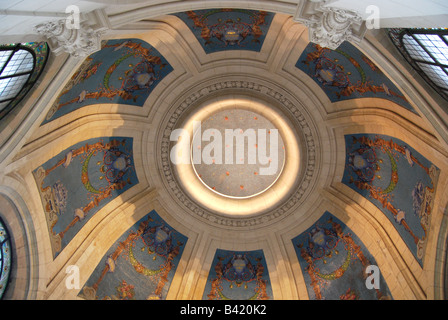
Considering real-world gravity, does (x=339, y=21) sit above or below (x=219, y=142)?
below

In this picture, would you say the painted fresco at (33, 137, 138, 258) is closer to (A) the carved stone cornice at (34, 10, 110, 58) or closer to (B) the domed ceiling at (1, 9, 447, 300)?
(B) the domed ceiling at (1, 9, 447, 300)

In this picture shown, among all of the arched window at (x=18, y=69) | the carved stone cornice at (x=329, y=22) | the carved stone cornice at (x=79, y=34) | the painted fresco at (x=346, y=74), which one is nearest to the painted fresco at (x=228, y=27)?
the painted fresco at (x=346, y=74)

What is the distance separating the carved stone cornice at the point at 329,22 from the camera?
766 centimetres

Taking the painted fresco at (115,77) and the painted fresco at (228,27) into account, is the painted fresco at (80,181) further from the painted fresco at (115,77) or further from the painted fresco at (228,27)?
the painted fresco at (228,27)

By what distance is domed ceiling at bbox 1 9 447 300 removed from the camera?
10906 millimetres

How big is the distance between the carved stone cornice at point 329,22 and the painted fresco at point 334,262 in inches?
275

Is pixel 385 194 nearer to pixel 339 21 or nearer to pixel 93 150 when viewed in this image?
pixel 339 21

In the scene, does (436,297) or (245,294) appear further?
(245,294)

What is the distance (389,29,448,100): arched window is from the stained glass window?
9.89 m

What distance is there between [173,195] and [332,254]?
5658 mm

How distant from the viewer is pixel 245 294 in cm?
1380
